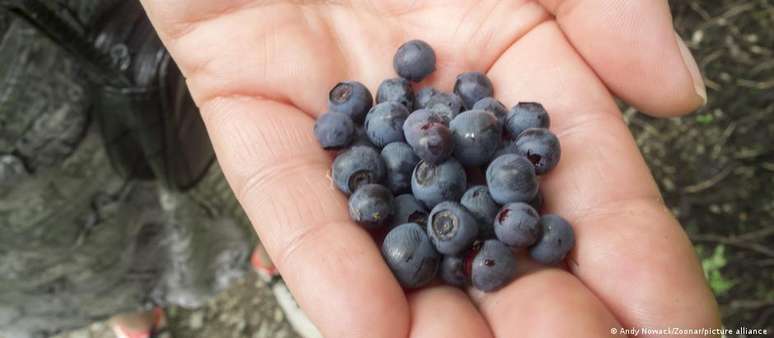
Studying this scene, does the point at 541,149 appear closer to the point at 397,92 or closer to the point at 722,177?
the point at 397,92

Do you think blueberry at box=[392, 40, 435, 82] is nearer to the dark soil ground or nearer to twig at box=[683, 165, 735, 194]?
the dark soil ground

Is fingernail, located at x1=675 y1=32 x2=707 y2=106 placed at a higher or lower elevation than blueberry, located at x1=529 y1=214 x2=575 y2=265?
lower

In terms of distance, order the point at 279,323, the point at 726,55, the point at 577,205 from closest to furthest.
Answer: the point at 577,205 < the point at 279,323 < the point at 726,55

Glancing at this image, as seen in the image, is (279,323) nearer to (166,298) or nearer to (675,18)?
(166,298)

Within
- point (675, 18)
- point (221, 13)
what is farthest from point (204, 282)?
point (675, 18)

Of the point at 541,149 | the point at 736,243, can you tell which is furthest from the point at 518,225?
the point at 736,243

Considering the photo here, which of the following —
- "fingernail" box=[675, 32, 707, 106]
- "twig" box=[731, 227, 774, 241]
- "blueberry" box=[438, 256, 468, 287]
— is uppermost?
"blueberry" box=[438, 256, 468, 287]

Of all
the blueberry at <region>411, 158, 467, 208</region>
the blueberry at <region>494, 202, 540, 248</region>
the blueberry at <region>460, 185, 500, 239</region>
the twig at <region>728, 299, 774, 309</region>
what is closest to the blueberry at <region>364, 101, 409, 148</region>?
the blueberry at <region>411, 158, 467, 208</region>
